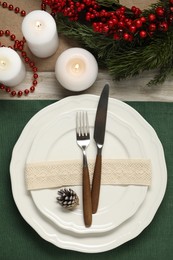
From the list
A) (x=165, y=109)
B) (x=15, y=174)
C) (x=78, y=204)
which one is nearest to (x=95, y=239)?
(x=78, y=204)

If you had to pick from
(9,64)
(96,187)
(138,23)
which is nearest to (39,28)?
(9,64)

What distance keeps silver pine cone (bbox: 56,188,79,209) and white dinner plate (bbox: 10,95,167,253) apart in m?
0.06

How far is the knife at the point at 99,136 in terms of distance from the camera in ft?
2.90

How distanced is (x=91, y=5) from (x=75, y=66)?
124 millimetres

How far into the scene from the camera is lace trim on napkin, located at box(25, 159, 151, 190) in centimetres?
89

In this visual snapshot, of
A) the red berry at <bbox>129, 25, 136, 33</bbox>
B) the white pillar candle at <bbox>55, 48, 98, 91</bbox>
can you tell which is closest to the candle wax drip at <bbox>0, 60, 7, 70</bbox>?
the white pillar candle at <bbox>55, 48, 98, 91</bbox>

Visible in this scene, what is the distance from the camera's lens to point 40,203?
0.88 m

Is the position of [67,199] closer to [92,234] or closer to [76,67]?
[92,234]

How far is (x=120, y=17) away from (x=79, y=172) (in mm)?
303

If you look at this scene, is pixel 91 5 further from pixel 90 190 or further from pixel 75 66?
pixel 90 190

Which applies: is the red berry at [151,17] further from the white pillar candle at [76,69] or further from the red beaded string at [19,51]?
A: the red beaded string at [19,51]

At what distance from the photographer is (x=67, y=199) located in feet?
2.81

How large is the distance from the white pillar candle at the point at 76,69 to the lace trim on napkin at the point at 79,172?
0.50 ft

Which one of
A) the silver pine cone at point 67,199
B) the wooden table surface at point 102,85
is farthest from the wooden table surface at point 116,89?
the silver pine cone at point 67,199
